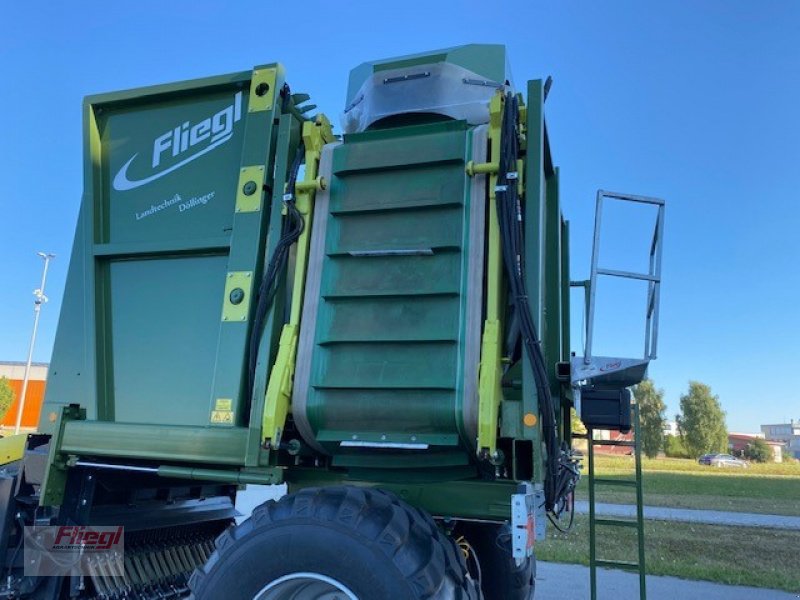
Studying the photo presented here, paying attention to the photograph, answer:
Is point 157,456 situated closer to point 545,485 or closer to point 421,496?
point 421,496

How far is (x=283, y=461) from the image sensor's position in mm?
3109

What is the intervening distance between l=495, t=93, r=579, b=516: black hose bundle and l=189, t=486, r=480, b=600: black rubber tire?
0.68 m

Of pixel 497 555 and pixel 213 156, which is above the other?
pixel 213 156

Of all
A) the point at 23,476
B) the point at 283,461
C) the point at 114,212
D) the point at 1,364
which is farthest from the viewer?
the point at 1,364

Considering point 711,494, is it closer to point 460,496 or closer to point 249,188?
point 460,496

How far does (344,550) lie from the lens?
7.92ft

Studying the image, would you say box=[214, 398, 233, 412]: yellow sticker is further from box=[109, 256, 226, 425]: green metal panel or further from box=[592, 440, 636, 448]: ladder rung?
box=[592, 440, 636, 448]: ladder rung

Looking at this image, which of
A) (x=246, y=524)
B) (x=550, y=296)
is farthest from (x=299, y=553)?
(x=550, y=296)

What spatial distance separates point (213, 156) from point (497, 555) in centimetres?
296

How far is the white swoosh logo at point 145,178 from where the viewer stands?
3494 millimetres

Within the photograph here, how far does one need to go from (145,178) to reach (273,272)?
3.78 feet

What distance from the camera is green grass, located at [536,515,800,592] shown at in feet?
23.1

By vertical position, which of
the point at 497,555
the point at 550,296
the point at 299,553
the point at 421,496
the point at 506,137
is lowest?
the point at 497,555

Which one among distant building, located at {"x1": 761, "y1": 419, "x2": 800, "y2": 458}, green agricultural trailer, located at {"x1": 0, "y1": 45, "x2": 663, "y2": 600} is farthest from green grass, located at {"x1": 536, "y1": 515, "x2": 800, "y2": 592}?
distant building, located at {"x1": 761, "y1": 419, "x2": 800, "y2": 458}
